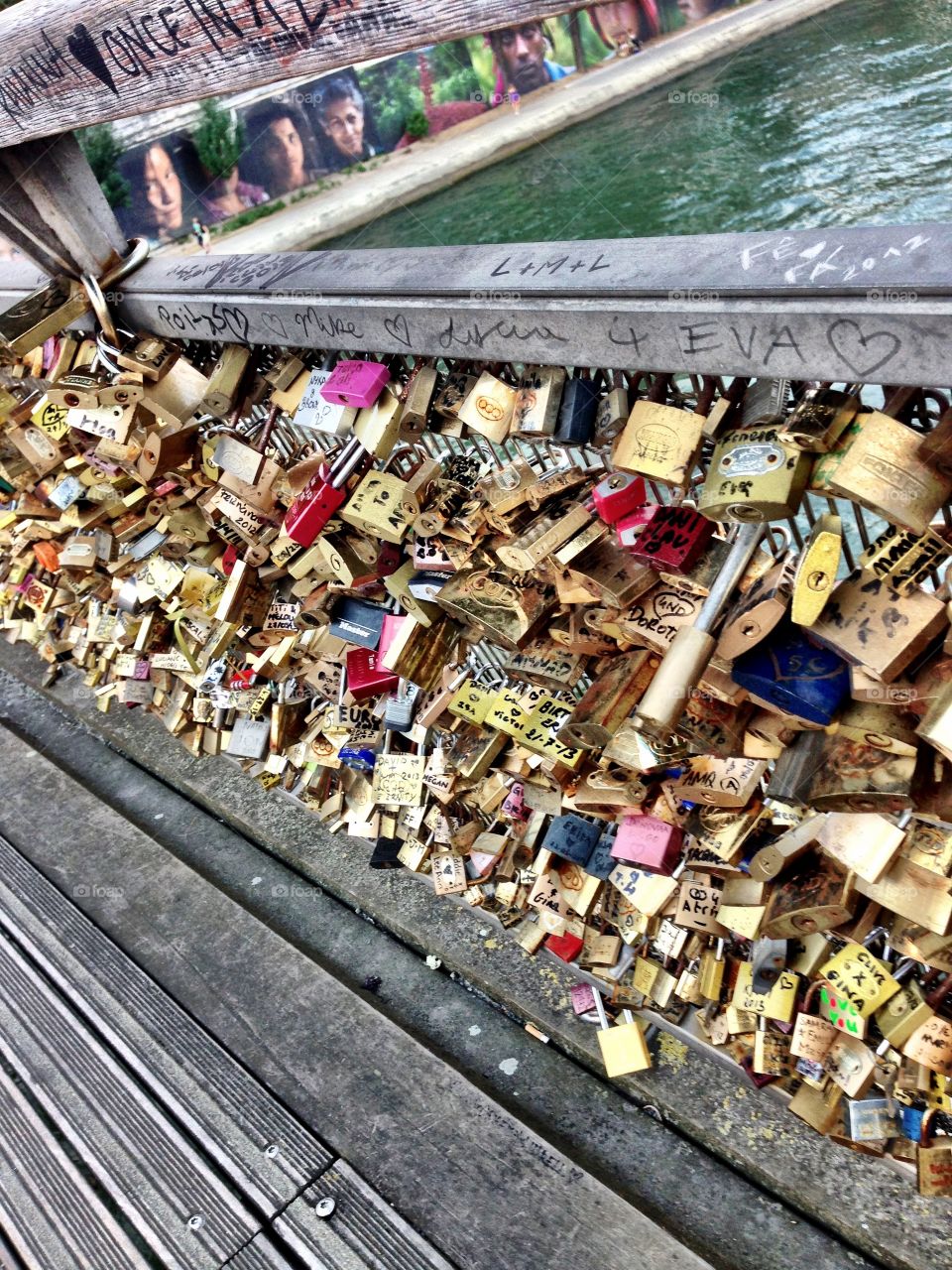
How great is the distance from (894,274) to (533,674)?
4.35 ft

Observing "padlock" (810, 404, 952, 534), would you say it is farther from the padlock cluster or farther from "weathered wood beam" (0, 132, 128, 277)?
"weathered wood beam" (0, 132, 128, 277)

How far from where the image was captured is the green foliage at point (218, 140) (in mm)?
24609

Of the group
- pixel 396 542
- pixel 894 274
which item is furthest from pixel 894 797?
pixel 396 542

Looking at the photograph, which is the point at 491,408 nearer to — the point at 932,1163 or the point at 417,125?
the point at 932,1163

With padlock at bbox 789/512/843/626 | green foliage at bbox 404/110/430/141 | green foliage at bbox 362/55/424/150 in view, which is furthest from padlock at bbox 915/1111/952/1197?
green foliage at bbox 404/110/430/141

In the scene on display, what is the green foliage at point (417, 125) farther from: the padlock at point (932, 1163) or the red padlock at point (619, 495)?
the padlock at point (932, 1163)

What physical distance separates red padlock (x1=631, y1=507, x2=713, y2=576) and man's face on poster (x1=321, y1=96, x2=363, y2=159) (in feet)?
95.6

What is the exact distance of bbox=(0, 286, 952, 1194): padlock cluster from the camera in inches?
60.3

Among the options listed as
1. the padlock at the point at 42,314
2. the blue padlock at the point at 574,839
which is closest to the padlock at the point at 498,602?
the blue padlock at the point at 574,839

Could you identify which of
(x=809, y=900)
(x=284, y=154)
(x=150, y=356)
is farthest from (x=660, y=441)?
(x=284, y=154)

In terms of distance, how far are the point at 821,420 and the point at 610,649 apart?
850mm

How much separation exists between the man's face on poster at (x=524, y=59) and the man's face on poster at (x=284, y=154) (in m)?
6.75

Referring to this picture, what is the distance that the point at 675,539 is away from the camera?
5.91ft

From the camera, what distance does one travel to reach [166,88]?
197 cm
